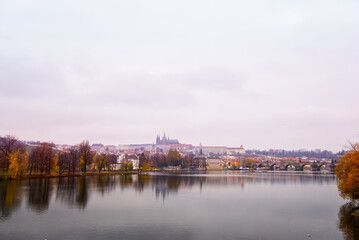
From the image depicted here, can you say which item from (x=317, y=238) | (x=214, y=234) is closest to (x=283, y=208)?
(x=317, y=238)

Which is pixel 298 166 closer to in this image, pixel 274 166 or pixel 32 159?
pixel 274 166

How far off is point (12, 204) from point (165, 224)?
50.2 ft

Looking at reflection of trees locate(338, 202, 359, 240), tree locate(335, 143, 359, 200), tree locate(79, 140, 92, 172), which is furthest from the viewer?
tree locate(79, 140, 92, 172)

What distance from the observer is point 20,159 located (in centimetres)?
5350

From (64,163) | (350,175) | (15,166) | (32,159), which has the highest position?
(32,159)

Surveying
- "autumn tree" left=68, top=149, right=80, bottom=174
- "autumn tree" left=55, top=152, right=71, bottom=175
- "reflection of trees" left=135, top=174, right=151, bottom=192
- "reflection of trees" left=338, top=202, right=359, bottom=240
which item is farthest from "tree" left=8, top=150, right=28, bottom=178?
"reflection of trees" left=338, top=202, right=359, bottom=240

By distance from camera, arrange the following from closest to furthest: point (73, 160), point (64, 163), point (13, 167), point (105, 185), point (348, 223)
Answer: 1. point (348, 223)
2. point (105, 185)
3. point (13, 167)
4. point (73, 160)
5. point (64, 163)

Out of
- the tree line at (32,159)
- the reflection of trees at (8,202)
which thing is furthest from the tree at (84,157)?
the reflection of trees at (8,202)

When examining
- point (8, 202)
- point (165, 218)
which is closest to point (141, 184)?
point (8, 202)

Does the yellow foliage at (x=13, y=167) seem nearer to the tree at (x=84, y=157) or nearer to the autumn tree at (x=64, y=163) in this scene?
the autumn tree at (x=64, y=163)

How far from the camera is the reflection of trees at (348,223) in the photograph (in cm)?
1856

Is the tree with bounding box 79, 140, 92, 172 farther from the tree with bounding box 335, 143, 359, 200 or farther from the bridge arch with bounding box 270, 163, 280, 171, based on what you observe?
the bridge arch with bounding box 270, 163, 280, 171

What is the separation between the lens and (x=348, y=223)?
2191 cm

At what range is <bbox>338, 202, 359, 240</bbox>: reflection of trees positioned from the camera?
18556 millimetres
